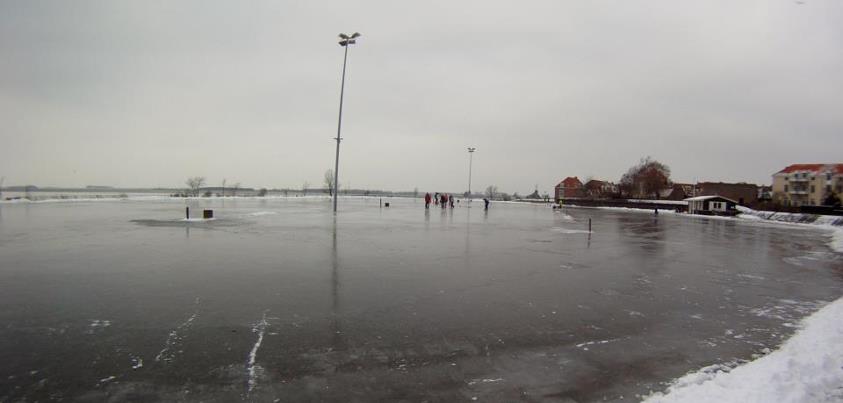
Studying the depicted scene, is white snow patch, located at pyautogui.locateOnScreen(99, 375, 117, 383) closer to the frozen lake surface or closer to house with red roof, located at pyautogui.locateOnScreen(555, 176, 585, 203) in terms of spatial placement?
the frozen lake surface

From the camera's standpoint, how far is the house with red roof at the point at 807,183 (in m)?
77.9

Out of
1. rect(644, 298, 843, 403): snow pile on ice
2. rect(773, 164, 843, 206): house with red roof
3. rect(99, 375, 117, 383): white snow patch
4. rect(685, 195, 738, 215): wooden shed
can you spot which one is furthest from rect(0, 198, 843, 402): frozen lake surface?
rect(773, 164, 843, 206): house with red roof

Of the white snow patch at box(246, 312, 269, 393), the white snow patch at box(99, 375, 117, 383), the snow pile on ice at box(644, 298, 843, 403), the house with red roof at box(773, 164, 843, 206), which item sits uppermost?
the house with red roof at box(773, 164, 843, 206)

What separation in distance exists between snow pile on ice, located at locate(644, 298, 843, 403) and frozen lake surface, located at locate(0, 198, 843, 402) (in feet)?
0.73

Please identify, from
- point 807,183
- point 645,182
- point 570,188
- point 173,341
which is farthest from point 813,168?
point 173,341

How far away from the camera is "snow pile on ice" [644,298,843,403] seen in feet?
12.9

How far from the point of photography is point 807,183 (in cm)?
8306

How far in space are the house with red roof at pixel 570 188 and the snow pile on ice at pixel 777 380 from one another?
11706 centimetres

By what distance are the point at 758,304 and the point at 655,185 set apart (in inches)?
3904

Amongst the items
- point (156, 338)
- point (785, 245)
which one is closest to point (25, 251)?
point (156, 338)

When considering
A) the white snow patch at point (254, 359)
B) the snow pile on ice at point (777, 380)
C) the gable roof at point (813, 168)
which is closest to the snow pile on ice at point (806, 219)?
the snow pile on ice at point (777, 380)

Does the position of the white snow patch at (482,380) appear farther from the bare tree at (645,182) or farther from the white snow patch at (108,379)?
the bare tree at (645,182)

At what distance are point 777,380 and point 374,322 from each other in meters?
4.75

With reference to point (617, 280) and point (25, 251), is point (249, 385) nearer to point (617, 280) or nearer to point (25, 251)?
point (617, 280)
